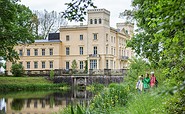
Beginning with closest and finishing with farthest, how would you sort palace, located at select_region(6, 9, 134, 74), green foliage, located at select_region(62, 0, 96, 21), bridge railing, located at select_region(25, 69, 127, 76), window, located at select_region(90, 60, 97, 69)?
green foliage, located at select_region(62, 0, 96, 21) → bridge railing, located at select_region(25, 69, 127, 76) → window, located at select_region(90, 60, 97, 69) → palace, located at select_region(6, 9, 134, 74)

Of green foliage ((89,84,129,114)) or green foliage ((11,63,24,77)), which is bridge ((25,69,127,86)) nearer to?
green foliage ((11,63,24,77))

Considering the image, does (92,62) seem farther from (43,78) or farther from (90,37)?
(43,78)

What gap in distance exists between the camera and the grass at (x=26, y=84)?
39756mm

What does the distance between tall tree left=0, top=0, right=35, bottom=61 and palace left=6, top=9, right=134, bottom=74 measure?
31.5m

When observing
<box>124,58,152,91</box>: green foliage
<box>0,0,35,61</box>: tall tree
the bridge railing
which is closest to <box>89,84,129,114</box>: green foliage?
<box>0,0,35,61</box>: tall tree

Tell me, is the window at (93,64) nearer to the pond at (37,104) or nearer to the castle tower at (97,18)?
the castle tower at (97,18)

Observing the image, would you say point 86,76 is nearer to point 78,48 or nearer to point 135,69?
point 78,48

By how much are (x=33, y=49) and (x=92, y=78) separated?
14.2 metres

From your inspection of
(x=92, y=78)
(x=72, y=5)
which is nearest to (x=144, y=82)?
(x=72, y=5)

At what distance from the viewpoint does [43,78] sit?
48.8 meters

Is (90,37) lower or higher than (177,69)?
higher

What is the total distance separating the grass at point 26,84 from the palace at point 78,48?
994cm

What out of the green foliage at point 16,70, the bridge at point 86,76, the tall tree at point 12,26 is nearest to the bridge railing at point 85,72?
the bridge at point 86,76

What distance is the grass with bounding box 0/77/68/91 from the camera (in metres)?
39.8
